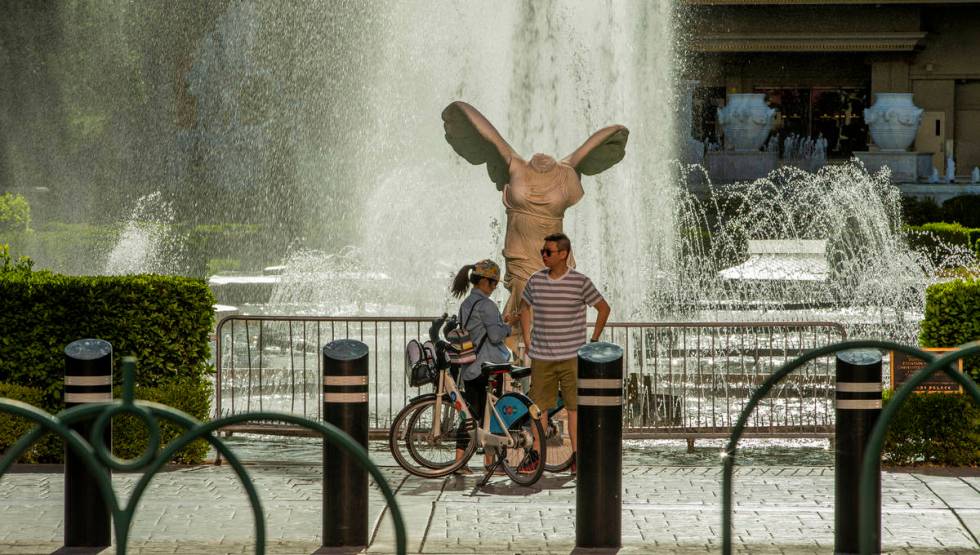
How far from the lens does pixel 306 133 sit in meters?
41.9

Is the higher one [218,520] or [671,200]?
[671,200]

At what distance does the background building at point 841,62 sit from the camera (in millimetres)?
45344

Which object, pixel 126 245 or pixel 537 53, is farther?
pixel 126 245

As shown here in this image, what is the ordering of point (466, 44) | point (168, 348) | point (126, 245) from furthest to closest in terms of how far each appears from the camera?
point (126, 245) → point (466, 44) → point (168, 348)

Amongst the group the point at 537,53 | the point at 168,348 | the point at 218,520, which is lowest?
the point at 218,520

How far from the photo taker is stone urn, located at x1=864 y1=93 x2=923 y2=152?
38156mm

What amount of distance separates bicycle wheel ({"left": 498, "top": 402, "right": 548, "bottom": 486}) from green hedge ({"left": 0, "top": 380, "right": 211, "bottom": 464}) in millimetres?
2092

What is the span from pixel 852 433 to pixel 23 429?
18.2 ft

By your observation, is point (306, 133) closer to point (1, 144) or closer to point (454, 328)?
point (1, 144)

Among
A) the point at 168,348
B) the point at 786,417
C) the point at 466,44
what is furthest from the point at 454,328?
the point at 466,44

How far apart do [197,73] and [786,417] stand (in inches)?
1336

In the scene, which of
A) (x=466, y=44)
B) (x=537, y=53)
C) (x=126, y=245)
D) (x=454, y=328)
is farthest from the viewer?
(x=126, y=245)

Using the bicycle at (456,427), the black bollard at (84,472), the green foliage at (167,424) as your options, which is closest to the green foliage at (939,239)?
the bicycle at (456,427)

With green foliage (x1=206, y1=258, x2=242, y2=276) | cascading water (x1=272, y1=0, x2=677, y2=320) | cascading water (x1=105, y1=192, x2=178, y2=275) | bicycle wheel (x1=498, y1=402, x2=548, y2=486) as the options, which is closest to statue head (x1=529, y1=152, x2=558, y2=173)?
bicycle wheel (x1=498, y1=402, x2=548, y2=486)
